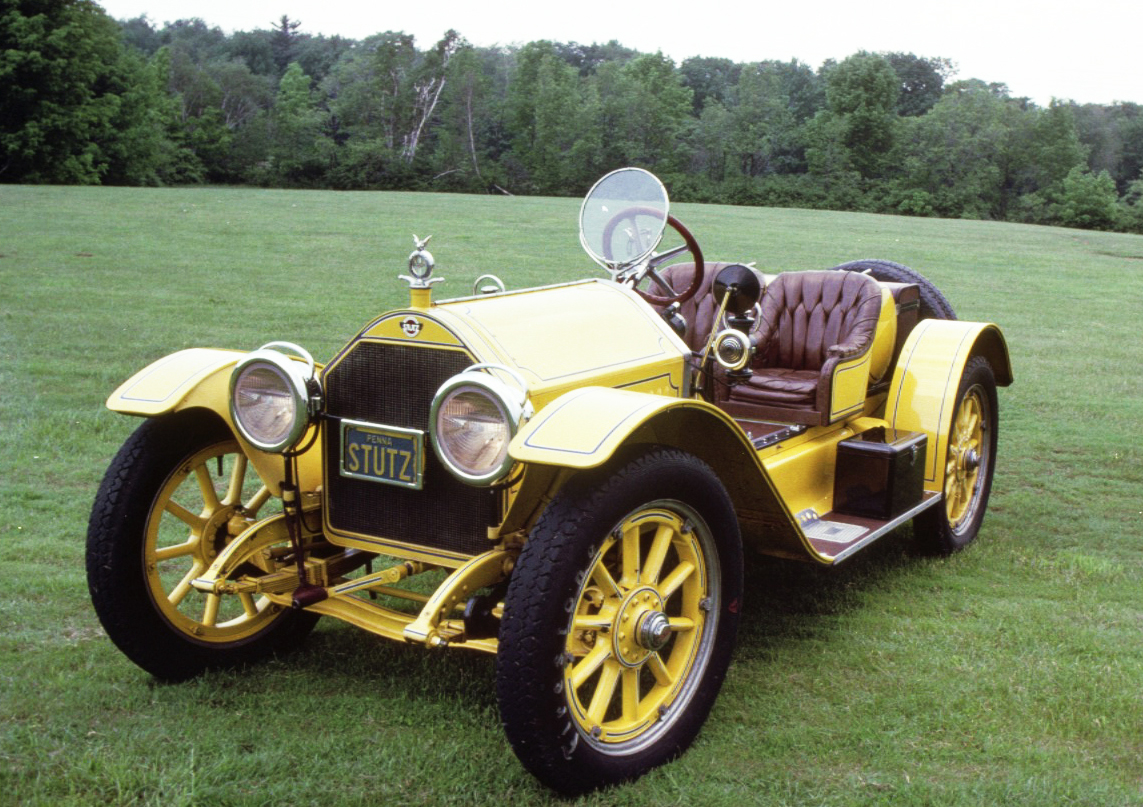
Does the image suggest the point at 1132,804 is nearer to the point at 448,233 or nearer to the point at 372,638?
the point at 372,638

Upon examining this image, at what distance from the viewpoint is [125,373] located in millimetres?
9133

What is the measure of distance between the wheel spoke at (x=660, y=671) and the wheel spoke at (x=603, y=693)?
135 millimetres

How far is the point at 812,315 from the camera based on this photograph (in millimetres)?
5777

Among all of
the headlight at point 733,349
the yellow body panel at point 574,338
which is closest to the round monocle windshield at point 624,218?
the yellow body panel at point 574,338

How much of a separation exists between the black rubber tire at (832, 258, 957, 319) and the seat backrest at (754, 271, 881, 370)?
0.35m

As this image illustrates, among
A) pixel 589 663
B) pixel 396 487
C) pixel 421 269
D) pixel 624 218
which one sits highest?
pixel 624 218

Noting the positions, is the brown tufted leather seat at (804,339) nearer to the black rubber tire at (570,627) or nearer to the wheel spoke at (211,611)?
the black rubber tire at (570,627)

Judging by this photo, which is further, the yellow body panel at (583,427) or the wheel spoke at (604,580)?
the wheel spoke at (604,580)

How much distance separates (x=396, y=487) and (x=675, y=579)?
956mm

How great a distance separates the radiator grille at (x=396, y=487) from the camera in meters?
3.60

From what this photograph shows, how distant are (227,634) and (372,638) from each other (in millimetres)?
579

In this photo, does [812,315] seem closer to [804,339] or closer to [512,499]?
[804,339]

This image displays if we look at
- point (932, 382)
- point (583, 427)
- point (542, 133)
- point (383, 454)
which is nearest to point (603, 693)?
point (583, 427)

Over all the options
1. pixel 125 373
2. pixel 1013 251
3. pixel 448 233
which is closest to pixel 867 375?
pixel 125 373
